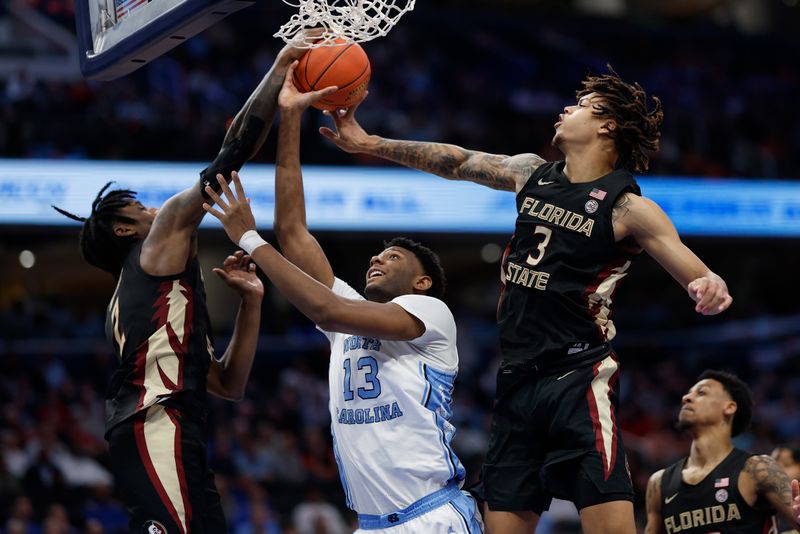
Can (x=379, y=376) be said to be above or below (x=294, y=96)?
below

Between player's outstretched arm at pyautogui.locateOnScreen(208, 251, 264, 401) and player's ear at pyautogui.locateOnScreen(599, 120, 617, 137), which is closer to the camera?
player's ear at pyautogui.locateOnScreen(599, 120, 617, 137)

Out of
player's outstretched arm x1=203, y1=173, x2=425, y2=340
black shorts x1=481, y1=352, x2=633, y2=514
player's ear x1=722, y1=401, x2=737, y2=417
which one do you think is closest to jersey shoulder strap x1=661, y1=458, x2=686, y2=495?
player's ear x1=722, y1=401, x2=737, y2=417

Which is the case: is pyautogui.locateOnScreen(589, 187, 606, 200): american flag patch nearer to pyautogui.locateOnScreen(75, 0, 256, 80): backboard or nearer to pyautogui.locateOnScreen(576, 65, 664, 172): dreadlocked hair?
pyautogui.locateOnScreen(576, 65, 664, 172): dreadlocked hair

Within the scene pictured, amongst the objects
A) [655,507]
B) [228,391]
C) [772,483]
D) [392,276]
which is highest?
[392,276]

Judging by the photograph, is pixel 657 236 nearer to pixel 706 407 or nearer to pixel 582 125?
pixel 582 125

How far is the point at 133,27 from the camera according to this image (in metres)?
4.48

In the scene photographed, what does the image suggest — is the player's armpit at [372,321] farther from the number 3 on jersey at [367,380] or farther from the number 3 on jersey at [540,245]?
the number 3 on jersey at [540,245]

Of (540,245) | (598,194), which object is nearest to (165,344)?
(540,245)

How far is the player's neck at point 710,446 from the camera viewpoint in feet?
18.5

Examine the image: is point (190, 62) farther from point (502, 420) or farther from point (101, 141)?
point (502, 420)

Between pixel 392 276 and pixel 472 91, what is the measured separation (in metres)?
13.9

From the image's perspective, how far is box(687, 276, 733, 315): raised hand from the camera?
3.75m

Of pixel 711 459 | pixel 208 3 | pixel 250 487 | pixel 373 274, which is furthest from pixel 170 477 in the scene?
pixel 250 487

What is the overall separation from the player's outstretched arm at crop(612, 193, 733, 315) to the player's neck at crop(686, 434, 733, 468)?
6.16 ft
